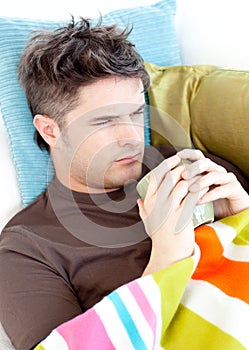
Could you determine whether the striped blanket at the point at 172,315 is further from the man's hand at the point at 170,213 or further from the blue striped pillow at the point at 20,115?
the blue striped pillow at the point at 20,115

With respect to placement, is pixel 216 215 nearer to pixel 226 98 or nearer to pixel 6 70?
pixel 226 98

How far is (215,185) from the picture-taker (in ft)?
3.33

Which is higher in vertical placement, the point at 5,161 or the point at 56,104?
the point at 56,104

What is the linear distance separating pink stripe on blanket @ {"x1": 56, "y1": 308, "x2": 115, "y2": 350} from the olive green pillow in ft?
1.85

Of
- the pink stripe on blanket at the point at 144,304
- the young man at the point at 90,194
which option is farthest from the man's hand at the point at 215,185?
the pink stripe on blanket at the point at 144,304

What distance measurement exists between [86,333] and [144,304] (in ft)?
0.31

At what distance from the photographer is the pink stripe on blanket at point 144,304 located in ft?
2.50

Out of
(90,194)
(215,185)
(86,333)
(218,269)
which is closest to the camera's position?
(86,333)

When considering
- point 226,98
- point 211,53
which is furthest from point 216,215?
point 211,53

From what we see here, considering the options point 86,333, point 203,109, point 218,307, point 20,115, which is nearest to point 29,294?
point 86,333

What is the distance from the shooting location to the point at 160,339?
2.62ft

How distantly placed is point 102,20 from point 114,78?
28 cm

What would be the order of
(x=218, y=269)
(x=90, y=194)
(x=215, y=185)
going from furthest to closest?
(x=90, y=194) < (x=215, y=185) < (x=218, y=269)

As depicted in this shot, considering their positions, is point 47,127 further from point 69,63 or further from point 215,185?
point 215,185
